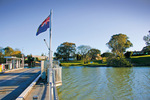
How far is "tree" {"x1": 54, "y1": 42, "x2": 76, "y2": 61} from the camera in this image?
7006 centimetres

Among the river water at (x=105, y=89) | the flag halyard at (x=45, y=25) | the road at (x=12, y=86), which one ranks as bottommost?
the river water at (x=105, y=89)

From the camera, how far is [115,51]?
5012cm

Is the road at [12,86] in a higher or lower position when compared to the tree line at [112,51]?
lower

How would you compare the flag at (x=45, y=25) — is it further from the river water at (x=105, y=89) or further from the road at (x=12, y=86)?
the river water at (x=105, y=89)

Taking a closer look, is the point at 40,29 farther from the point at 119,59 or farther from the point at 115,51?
the point at 115,51

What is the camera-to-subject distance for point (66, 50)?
70.2 m

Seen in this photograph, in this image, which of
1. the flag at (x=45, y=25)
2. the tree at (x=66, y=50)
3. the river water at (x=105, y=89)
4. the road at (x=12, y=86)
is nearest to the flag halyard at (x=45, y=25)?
the flag at (x=45, y=25)

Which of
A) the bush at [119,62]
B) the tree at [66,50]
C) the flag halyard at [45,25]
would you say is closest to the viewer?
the flag halyard at [45,25]

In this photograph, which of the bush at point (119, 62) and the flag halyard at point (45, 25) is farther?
the bush at point (119, 62)

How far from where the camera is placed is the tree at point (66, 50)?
70.1 m

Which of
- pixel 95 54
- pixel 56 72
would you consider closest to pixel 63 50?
pixel 95 54

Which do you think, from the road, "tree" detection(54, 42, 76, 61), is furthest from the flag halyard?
"tree" detection(54, 42, 76, 61)

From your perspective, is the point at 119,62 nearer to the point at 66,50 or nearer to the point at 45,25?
the point at 66,50

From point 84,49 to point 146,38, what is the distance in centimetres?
2855
